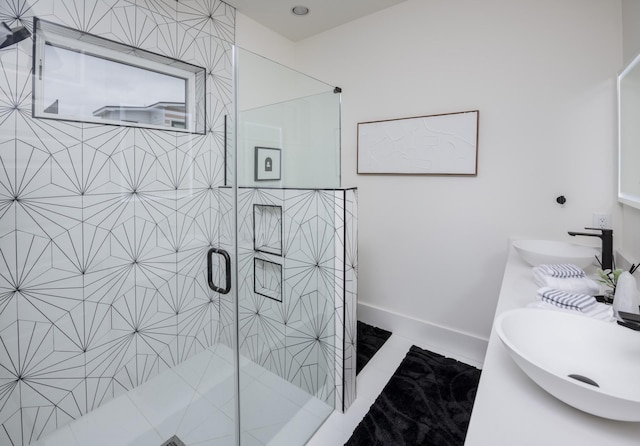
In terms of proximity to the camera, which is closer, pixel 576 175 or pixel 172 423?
pixel 172 423

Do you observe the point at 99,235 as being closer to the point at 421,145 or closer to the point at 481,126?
the point at 421,145

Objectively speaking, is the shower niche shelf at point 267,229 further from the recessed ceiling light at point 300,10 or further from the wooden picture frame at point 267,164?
the recessed ceiling light at point 300,10

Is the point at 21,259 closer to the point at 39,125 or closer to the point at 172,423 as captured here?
the point at 39,125

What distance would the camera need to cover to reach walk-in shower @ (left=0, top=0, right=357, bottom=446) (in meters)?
1.46

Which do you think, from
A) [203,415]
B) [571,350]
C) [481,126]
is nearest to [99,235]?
[203,415]

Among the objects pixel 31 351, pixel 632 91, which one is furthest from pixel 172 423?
pixel 632 91

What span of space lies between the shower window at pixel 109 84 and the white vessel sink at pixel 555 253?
2.21 meters

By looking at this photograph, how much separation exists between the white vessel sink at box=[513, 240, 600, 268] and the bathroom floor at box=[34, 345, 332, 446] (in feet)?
4.62

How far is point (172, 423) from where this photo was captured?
67.9 inches

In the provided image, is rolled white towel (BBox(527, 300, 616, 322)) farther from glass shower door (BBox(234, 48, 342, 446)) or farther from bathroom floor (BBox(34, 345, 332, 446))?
bathroom floor (BBox(34, 345, 332, 446))

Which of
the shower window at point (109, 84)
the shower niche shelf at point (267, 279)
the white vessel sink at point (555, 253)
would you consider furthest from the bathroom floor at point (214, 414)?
the shower window at point (109, 84)

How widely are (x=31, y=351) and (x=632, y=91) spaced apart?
10.3ft

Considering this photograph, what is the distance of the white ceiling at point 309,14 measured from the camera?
2.45m

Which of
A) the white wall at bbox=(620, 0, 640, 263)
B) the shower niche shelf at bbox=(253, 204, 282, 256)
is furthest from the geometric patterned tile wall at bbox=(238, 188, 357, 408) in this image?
the white wall at bbox=(620, 0, 640, 263)
